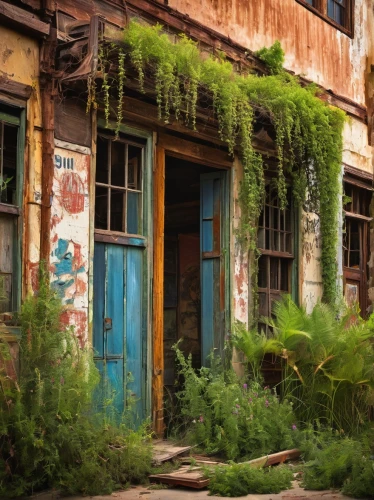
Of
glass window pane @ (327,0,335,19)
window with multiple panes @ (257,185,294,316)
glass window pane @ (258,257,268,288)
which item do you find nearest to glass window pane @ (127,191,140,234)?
window with multiple panes @ (257,185,294,316)

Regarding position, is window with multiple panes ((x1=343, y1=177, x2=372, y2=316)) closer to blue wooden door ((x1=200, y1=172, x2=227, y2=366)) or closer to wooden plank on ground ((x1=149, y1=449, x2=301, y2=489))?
blue wooden door ((x1=200, y1=172, x2=227, y2=366))

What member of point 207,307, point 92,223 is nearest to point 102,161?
point 92,223

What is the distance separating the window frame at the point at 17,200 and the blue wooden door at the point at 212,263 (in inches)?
136

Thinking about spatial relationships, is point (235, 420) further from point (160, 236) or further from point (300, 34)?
point (300, 34)

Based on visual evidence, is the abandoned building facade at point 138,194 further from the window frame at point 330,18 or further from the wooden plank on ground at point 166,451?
the wooden plank on ground at point 166,451

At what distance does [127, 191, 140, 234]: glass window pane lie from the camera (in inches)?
360

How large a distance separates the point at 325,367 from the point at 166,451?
2411 mm

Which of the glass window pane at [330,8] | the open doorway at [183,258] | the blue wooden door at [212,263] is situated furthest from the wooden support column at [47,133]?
the glass window pane at [330,8]

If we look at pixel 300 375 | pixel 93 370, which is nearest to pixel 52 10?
pixel 93 370

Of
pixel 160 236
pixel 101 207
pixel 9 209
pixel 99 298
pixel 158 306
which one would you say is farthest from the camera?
pixel 160 236

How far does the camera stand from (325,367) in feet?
31.2

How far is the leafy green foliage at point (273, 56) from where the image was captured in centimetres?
1127

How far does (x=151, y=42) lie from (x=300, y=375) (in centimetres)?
424

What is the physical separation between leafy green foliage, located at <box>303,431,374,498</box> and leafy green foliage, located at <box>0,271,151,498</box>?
153 cm
